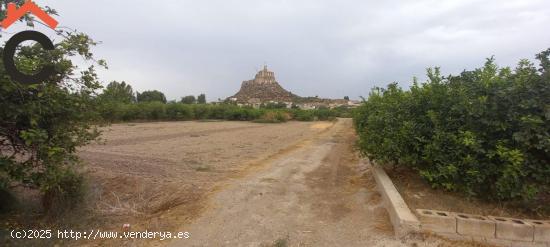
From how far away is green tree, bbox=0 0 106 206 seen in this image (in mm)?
3430

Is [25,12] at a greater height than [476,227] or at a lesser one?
greater

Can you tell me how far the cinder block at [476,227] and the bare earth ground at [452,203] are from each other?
1.54ft

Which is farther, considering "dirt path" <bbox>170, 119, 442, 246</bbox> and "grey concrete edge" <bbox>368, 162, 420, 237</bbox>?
"dirt path" <bbox>170, 119, 442, 246</bbox>

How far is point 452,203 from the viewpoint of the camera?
12.9 feet

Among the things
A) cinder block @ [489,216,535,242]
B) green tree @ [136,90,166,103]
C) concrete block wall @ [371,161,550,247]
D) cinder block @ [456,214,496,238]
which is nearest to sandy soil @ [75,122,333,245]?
concrete block wall @ [371,161,550,247]

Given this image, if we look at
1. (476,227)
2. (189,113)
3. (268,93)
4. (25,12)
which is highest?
(268,93)

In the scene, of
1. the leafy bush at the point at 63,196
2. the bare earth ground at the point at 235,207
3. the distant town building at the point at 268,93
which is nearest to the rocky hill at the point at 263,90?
the distant town building at the point at 268,93

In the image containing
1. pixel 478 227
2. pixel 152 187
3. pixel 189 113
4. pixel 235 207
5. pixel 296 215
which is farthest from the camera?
pixel 189 113

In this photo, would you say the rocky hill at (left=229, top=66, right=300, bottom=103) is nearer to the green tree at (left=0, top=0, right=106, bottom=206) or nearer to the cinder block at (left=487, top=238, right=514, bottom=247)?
the green tree at (left=0, top=0, right=106, bottom=206)

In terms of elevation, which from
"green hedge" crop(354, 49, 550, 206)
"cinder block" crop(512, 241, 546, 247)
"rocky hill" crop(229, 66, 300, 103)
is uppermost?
"rocky hill" crop(229, 66, 300, 103)

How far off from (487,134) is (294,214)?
2.85m

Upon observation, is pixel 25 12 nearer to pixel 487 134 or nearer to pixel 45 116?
pixel 45 116

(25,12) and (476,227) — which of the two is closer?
(25,12)

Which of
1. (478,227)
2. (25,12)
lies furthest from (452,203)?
(25,12)
